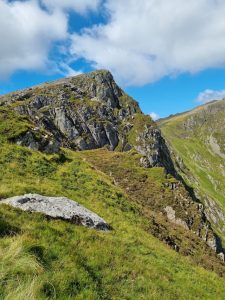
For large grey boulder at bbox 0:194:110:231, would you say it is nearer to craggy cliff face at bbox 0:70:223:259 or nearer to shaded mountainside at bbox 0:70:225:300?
shaded mountainside at bbox 0:70:225:300

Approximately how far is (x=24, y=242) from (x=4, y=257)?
1.69 m

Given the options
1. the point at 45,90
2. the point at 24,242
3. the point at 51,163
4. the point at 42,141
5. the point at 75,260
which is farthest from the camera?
the point at 45,90

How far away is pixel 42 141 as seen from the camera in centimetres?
3856

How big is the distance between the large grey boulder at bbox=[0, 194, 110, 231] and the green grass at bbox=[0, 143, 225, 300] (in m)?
1.00

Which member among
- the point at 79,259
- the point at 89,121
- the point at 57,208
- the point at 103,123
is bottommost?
the point at 79,259

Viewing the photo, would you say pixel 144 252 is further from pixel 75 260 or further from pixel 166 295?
pixel 75 260

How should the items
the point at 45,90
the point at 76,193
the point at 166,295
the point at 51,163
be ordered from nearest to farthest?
the point at 166,295 < the point at 76,193 < the point at 51,163 < the point at 45,90

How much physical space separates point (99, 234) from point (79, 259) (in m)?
5.13

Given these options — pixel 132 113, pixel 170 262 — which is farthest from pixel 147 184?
pixel 132 113

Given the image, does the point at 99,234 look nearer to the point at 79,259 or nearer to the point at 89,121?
the point at 79,259

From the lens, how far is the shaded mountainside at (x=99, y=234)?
1199 cm

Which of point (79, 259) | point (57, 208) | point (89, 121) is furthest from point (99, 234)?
point (89, 121)

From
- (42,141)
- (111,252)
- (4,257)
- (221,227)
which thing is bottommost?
(221,227)

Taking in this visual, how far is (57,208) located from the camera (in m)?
19.5
